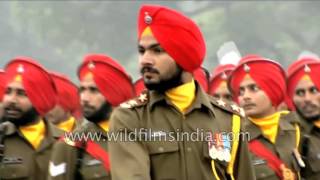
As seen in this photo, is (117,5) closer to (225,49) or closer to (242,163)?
(225,49)

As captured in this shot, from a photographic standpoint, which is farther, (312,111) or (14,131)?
(312,111)

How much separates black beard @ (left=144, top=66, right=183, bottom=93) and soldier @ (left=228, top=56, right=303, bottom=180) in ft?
6.63

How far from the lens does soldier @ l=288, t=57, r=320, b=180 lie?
716cm

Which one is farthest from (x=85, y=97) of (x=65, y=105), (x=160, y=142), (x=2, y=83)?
(x=65, y=105)

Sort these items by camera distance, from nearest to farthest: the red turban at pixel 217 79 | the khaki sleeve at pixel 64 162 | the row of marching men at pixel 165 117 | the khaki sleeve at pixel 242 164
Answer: the row of marching men at pixel 165 117 < the khaki sleeve at pixel 242 164 < the khaki sleeve at pixel 64 162 < the red turban at pixel 217 79

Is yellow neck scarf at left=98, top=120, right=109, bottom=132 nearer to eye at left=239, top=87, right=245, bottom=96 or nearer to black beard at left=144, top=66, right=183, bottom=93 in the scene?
eye at left=239, top=87, right=245, bottom=96

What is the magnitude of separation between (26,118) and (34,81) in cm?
41

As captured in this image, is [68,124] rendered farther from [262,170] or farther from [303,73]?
[262,170]

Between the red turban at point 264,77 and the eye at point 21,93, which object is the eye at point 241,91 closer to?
the red turban at point 264,77

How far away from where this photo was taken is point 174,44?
475 cm

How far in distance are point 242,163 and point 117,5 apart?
19336 mm

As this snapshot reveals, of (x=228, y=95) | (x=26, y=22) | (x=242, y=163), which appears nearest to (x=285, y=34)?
(x=26, y=22)

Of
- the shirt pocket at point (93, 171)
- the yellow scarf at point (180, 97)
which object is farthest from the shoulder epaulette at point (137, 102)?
the shirt pocket at point (93, 171)

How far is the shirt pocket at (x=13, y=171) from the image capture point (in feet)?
22.1
